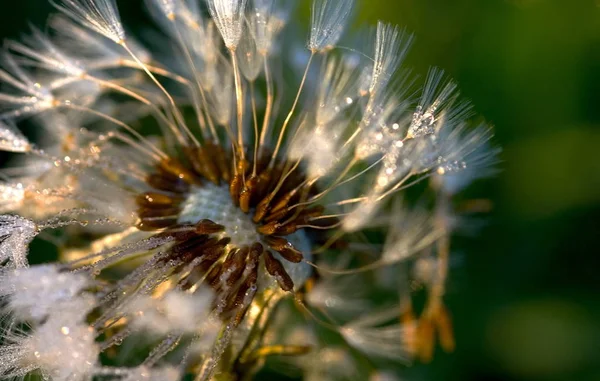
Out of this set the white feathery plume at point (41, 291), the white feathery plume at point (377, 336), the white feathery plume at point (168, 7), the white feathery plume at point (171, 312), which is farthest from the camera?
the white feathery plume at point (377, 336)

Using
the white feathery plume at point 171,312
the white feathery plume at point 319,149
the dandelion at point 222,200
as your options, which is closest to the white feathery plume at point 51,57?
the dandelion at point 222,200

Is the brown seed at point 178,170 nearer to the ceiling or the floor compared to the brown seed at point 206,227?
nearer to the ceiling

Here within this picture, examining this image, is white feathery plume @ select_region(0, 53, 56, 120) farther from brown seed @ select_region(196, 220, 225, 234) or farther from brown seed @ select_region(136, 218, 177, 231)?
brown seed @ select_region(196, 220, 225, 234)

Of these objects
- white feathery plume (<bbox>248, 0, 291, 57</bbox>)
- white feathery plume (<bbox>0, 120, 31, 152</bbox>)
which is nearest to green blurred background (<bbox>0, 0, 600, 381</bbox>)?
white feathery plume (<bbox>248, 0, 291, 57</bbox>)

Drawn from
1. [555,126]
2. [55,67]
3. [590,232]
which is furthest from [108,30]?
[590,232]

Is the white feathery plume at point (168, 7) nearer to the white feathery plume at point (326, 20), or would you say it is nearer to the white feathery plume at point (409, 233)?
the white feathery plume at point (326, 20)

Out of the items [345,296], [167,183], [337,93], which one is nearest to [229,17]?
[337,93]
